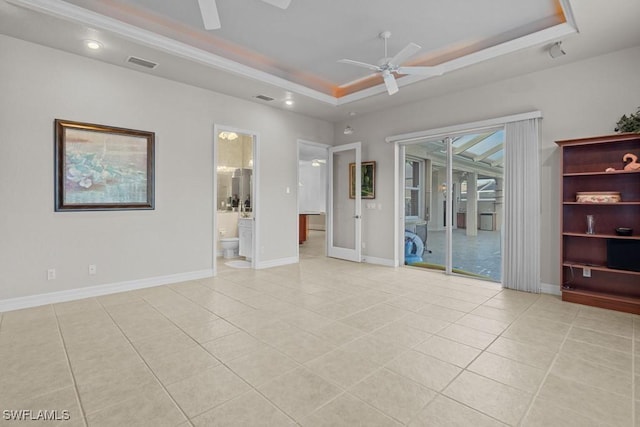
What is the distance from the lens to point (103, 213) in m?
4.15

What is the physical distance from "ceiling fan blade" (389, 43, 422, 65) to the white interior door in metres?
2.85

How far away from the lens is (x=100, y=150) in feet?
13.4

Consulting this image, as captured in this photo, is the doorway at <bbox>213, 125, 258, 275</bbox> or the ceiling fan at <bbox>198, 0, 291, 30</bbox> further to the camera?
the doorway at <bbox>213, 125, 258, 275</bbox>

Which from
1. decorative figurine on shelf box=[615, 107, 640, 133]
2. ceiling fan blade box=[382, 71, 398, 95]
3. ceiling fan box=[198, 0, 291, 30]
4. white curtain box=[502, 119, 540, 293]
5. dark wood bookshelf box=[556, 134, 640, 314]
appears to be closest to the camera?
ceiling fan box=[198, 0, 291, 30]

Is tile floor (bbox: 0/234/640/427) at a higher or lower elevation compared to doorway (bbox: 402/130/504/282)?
lower

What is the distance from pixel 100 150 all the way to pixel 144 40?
59.3 inches

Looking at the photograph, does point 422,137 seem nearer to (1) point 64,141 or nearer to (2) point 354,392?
(2) point 354,392

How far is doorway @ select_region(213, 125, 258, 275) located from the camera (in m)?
6.13

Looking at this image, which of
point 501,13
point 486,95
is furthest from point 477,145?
point 501,13

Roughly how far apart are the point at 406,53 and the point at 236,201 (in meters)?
5.53

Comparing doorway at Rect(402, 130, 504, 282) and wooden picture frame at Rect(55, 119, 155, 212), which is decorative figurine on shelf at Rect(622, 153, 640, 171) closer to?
doorway at Rect(402, 130, 504, 282)

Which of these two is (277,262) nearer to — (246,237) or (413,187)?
(246,237)

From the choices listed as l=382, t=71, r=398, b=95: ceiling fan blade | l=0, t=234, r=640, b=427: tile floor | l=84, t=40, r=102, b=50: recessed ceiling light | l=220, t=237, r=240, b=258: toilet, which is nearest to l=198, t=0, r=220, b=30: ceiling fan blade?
l=84, t=40, r=102, b=50: recessed ceiling light

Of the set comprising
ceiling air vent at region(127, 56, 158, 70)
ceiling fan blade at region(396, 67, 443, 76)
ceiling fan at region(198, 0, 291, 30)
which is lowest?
ceiling fan at region(198, 0, 291, 30)
